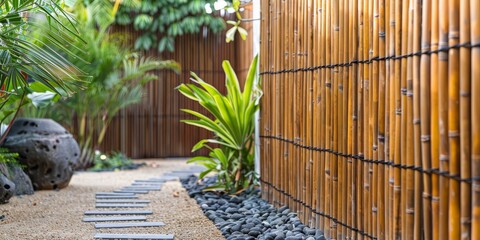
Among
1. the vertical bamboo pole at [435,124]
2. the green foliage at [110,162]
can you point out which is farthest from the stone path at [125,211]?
the vertical bamboo pole at [435,124]

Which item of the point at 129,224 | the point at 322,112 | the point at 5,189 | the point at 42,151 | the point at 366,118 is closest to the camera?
the point at 366,118

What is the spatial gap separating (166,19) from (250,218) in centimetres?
545

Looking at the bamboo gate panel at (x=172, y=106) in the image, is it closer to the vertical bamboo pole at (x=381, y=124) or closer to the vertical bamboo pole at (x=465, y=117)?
the vertical bamboo pole at (x=381, y=124)

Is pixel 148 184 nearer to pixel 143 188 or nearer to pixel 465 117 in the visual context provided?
pixel 143 188

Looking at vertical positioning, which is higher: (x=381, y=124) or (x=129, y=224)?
(x=381, y=124)

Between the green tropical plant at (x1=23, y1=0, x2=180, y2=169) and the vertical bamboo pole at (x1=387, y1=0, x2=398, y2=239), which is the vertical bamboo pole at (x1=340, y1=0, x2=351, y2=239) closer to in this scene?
the vertical bamboo pole at (x1=387, y1=0, x2=398, y2=239)

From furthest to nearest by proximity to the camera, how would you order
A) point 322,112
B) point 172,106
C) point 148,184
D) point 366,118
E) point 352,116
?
1. point 172,106
2. point 148,184
3. point 322,112
4. point 352,116
5. point 366,118

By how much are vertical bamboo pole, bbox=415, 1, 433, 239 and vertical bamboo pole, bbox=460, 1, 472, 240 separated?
234mm

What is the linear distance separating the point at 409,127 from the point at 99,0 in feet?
20.1

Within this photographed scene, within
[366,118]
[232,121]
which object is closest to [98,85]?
[232,121]

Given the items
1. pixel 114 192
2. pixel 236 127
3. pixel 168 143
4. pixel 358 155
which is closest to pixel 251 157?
pixel 236 127

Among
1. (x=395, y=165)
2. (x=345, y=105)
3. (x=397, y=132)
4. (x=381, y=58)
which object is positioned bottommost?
(x=395, y=165)

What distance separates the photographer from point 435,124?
254 cm

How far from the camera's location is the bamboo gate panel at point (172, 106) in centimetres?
963
